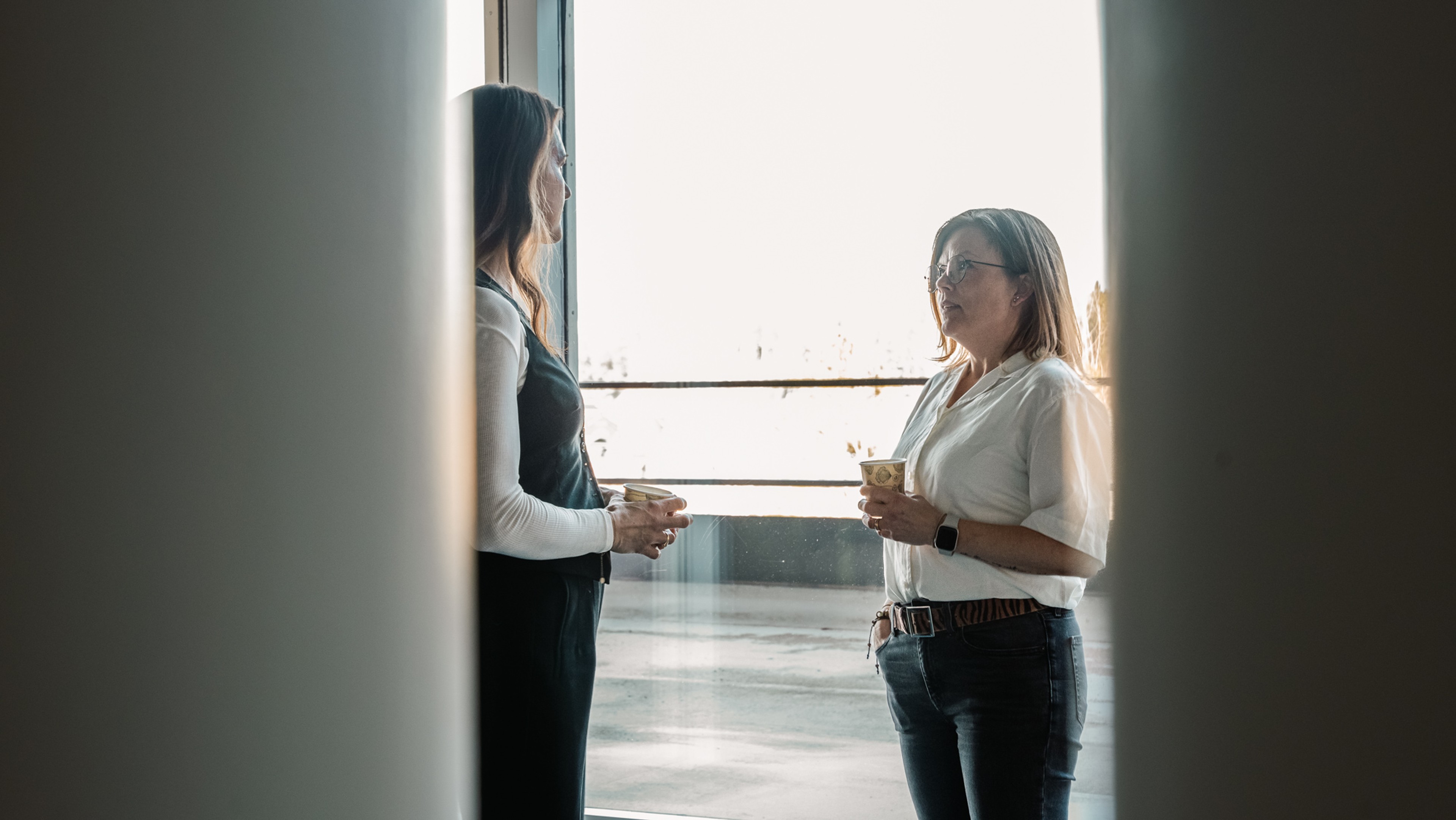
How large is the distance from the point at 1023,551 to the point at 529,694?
75 centimetres

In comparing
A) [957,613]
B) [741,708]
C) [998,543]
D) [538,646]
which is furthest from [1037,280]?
[741,708]

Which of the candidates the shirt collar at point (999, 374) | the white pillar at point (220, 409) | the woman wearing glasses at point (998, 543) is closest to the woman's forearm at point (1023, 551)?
the woman wearing glasses at point (998, 543)

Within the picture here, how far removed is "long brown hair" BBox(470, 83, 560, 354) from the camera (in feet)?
4.32

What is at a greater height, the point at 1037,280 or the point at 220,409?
the point at 1037,280

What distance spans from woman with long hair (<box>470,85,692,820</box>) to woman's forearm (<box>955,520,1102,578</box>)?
486 millimetres

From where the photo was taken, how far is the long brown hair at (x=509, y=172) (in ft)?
4.32

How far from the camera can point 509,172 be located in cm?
134

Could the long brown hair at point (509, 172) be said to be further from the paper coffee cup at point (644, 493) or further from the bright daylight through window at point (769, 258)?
the bright daylight through window at point (769, 258)

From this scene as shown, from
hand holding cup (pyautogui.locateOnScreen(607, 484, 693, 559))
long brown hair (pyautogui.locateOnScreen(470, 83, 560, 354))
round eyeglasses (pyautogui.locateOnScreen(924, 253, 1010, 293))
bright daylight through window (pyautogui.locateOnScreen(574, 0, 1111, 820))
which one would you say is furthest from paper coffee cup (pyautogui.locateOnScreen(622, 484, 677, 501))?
bright daylight through window (pyautogui.locateOnScreen(574, 0, 1111, 820))

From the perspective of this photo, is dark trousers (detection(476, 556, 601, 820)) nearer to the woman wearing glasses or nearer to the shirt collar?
the woman wearing glasses

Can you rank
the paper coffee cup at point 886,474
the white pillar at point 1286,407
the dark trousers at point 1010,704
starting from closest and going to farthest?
the white pillar at point 1286,407 → the dark trousers at point 1010,704 → the paper coffee cup at point 886,474

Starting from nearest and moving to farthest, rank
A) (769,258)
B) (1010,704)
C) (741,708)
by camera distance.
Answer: (1010,704), (769,258), (741,708)

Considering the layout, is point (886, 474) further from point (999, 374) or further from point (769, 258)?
point (769, 258)

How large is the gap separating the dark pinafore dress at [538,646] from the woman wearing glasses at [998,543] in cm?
50
